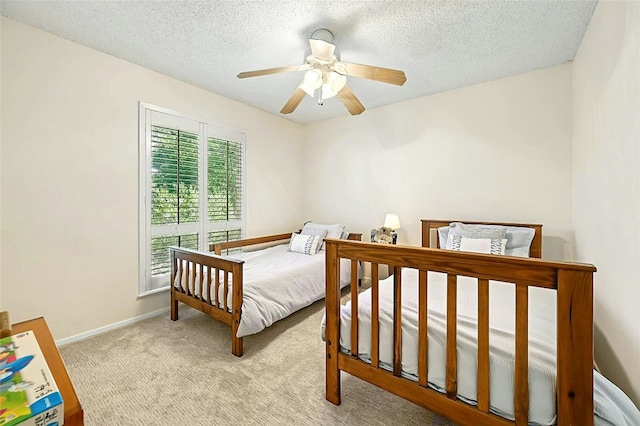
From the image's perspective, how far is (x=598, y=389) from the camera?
3.43 ft

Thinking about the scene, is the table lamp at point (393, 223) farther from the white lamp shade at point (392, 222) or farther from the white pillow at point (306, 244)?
the white pillow at point (306, 244)

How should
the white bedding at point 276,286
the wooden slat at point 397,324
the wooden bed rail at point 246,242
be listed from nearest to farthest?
the wooden slat at point 397,324 → the white bedding at point 276,286 → the wooden bed rail at point 246,242

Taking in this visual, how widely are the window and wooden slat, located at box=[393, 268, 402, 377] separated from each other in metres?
2.56

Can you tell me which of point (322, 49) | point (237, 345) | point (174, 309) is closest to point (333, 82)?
point (322, 49)

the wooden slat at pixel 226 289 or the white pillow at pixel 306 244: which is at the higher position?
the white pillow at pixel 306 244

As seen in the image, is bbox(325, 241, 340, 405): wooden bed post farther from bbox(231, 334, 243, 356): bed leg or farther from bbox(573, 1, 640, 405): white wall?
bbox(573, 1, 640, 405): white wall

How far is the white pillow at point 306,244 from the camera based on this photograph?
11.6 ft

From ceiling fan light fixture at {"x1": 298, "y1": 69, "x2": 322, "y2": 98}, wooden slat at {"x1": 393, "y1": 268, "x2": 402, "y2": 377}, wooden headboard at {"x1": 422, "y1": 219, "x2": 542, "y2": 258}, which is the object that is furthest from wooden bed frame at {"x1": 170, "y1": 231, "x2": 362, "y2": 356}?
wooden headboard at {"x1": 422, "y1": 219, "x2": 542, "y2": 258}

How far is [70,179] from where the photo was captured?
229 centimetres

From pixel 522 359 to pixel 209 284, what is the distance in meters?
2.18

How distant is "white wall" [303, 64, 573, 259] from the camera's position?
2740 mm

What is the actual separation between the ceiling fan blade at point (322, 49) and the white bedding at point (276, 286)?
74.0 inches

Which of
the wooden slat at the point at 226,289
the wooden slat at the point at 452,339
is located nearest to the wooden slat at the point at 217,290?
the wooden slat at the point at 226,289

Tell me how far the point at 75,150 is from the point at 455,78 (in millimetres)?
3744
